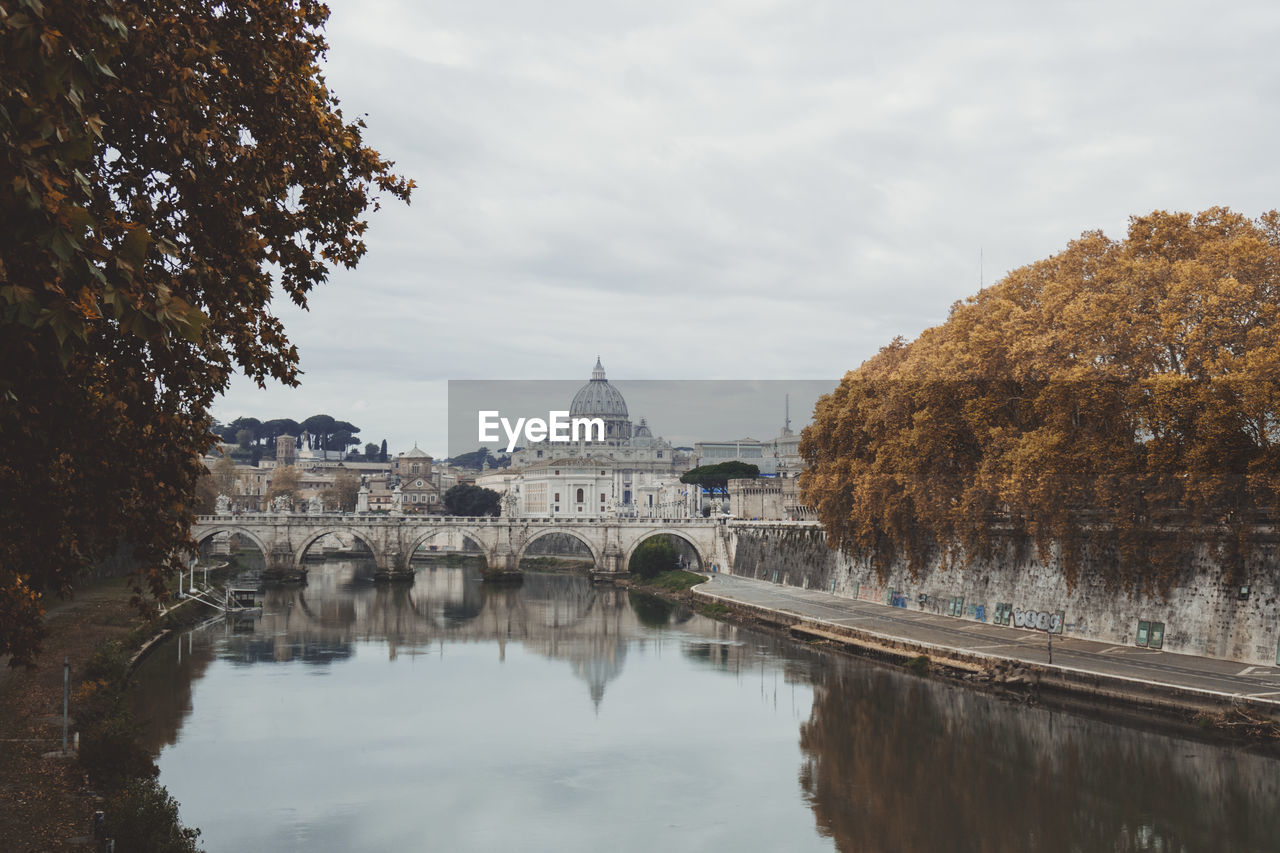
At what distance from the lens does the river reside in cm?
1758

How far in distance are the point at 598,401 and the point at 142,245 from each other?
589ft

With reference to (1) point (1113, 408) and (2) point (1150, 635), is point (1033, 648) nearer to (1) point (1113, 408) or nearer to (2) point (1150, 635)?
(2) point (1150, 635)

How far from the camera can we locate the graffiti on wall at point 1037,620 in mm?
30547

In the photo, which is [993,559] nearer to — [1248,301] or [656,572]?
[1248,301]

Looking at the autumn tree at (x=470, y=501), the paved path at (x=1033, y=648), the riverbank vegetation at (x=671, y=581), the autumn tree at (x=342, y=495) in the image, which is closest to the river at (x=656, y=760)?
the paved path at (x=1033, y=648)

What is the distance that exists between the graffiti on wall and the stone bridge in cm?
3215

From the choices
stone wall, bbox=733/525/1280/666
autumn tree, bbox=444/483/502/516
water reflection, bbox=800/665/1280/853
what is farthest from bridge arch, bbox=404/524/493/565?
water reflection, bbox=800/665/1280/853

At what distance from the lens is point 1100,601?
2923 centimetres

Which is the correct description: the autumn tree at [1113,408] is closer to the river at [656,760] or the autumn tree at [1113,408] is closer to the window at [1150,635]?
the window at [1150,635]

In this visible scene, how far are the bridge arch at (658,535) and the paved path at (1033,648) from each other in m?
19.2

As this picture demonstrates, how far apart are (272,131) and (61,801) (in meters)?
10.3

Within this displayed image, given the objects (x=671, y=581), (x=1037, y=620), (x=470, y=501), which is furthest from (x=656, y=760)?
(x=470, y=501)

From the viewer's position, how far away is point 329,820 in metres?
18.2

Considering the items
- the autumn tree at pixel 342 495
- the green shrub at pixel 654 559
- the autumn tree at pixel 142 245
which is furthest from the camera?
the autumn tree at pixel 342 495
